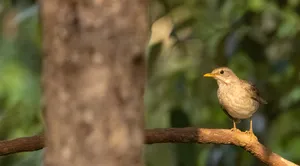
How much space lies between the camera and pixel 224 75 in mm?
4523

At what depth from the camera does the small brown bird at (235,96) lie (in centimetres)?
414

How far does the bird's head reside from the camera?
4.48m

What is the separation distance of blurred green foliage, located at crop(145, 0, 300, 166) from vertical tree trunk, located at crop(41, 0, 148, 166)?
2.92 metres

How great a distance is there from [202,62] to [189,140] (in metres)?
1.84

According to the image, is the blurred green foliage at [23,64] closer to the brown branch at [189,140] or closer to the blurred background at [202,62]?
the blurred background at [202,62]

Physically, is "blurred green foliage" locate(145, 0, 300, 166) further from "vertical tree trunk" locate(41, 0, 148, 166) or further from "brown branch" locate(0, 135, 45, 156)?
"vertical tree trunk" locate(41, 0, 148, 166)

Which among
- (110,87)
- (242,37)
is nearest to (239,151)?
(242,37)

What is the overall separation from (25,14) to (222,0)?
129 cm

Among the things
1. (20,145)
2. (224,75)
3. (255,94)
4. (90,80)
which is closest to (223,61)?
(224,75)

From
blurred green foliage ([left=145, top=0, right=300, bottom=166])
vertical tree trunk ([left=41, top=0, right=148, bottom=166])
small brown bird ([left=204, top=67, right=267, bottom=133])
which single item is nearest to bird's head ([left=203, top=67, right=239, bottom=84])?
small brown bird ([left=204, top=67, right=267, bottom=133])

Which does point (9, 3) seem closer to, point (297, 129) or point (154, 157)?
point (154, 157)

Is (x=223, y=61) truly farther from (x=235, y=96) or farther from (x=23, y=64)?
(x=23, y=64)

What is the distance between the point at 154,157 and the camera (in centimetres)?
440

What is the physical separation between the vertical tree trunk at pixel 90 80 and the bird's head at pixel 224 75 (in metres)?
3.06
